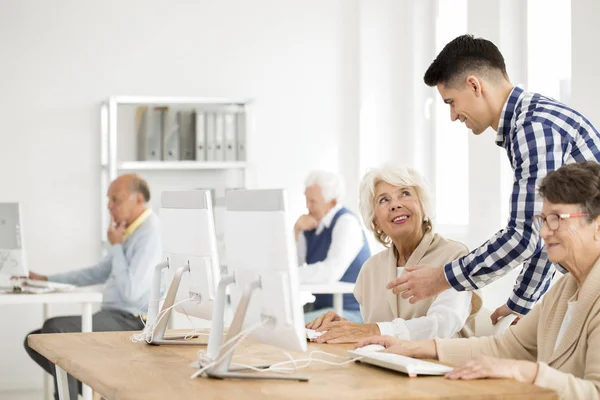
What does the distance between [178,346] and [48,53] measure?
3711mm

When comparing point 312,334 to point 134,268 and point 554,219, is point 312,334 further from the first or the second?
point 134,268

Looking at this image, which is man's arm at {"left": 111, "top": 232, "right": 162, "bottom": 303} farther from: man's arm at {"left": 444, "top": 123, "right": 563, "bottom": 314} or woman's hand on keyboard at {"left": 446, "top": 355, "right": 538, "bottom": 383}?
woman's hand on keyboard at {"left": 446, "top": 355, "right": 538, "bottom": 383}

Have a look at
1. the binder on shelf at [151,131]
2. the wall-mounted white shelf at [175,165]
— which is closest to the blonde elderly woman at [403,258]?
the wall-mounted white shelf at [175,165]

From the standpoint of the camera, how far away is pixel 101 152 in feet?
19.2

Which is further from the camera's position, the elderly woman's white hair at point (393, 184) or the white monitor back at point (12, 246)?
the white monitor back at point (12, 246)

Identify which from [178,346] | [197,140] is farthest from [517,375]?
[197,140]

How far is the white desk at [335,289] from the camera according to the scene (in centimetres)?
477

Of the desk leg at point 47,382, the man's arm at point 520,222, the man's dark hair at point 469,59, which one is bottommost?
the desk leg at point 47,382

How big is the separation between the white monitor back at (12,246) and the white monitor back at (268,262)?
9.34 feet

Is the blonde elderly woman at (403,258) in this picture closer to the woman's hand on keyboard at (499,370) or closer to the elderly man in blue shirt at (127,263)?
the woman's hand on keyboard at (499,370)

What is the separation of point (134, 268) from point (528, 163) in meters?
2.60

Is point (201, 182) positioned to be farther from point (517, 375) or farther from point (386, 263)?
point (517, 375)

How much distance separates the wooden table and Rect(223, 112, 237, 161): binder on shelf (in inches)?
134

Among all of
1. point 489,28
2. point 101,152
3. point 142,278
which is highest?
point 489,28
